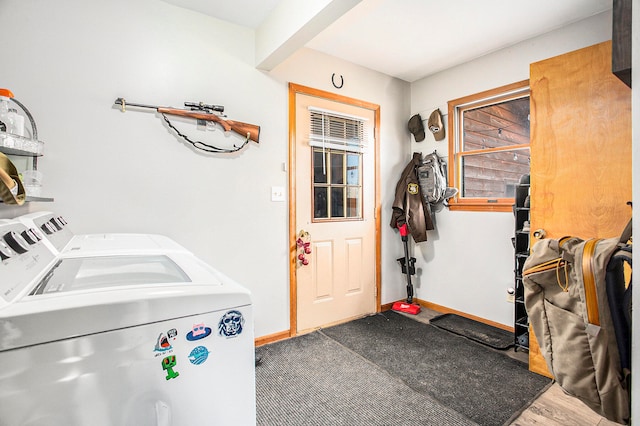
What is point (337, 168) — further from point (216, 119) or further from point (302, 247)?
point (216, 119)

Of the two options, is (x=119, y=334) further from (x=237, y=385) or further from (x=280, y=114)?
(x=280, y=114)

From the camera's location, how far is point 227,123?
238 cm

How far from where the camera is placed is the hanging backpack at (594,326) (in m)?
0.89

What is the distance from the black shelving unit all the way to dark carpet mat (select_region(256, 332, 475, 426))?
1.06m

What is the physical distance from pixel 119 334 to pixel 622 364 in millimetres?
1304

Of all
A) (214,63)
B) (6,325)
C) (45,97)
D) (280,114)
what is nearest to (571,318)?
(6,325)

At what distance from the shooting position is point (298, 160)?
281cm

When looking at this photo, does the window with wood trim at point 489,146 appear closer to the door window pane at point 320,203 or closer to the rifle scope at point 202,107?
the door window pane at point 320,203

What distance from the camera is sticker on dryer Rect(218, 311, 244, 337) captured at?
2.57 feet

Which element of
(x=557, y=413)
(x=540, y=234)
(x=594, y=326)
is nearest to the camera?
(x=594, y=326)

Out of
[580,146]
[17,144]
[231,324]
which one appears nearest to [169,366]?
[231,324]

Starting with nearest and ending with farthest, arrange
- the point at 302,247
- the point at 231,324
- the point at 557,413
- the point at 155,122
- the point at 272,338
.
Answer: the point at 231,324 → the point at 557,413 → the point at 155,122 → the point at 272,338 → the point at 302,247

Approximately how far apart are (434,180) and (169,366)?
3.03m

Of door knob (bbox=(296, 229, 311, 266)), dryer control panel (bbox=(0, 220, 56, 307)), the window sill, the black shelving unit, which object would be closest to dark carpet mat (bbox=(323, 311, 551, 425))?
the black shelving unit
